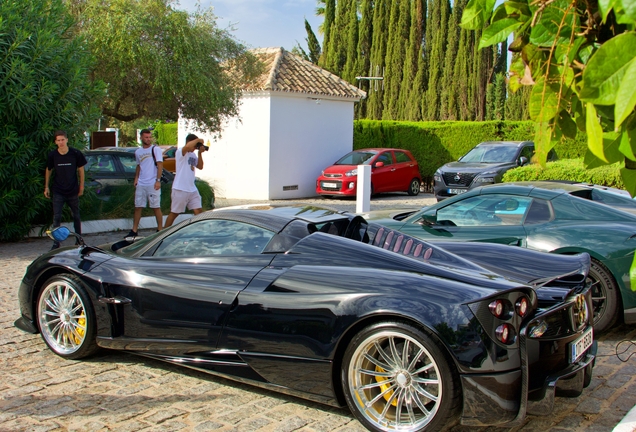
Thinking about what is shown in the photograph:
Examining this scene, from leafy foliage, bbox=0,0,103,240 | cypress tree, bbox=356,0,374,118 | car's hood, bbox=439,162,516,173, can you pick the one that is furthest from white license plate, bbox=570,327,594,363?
cypress tree, bbox=356,0,374,118

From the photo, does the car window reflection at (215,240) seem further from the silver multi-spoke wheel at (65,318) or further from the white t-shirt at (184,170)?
the white t-shirt at (184,170)

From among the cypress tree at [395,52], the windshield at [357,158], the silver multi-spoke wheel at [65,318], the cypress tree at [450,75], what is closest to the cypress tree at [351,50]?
the cypress tree at [395,52]

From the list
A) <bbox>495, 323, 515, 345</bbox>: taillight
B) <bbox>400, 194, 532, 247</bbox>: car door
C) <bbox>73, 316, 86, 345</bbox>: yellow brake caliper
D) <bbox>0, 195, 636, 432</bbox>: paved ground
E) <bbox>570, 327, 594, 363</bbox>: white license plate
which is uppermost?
<bbox>400, 194, 532, 247</bbox>: car door

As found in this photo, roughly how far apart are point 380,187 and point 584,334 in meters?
16.4

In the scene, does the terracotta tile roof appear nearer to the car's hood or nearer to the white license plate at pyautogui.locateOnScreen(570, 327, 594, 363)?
the car's hood

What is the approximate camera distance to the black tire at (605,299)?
5.63 meters

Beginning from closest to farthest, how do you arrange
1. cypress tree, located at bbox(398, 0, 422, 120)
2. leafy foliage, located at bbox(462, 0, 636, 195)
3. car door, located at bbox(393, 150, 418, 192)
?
1. leafy foliage, located at bbox(462, 0, 636, 195)
2. car door, located at bbox(393, 150, 418, 192)
3. cypress tree, located at bbox(398, 0, 422, 120)

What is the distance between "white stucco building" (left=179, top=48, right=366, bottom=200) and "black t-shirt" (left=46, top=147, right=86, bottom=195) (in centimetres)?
876

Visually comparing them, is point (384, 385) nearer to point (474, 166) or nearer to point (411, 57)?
point (474, 166)

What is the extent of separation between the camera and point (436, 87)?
35.2 m

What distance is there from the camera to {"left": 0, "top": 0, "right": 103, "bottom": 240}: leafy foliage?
10.3m

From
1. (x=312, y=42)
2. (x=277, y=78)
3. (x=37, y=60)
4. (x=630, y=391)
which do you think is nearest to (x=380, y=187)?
(x=277, y=78)

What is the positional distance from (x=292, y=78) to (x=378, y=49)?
19.5 metres

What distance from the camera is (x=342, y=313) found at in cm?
367
